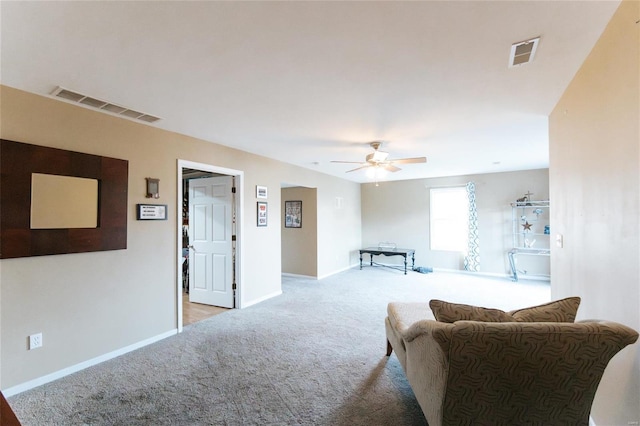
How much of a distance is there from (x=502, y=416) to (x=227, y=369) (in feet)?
7.27

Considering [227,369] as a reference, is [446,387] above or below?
above

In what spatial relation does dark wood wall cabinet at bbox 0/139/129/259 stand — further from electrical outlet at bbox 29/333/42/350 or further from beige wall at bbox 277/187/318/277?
beige wall at bbox 277/187/318/277

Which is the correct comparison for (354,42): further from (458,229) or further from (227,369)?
(458,229)

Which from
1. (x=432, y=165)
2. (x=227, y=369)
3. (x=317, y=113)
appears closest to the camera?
(x=227, y=369)

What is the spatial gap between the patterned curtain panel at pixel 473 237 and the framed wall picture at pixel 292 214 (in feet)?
13.6

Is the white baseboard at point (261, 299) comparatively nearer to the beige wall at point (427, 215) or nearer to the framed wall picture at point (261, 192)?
the framed wall picture at point (261, 192)

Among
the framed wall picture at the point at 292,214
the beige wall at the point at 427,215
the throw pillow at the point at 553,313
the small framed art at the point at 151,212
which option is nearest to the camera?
the throw pillow at the point at 553,313

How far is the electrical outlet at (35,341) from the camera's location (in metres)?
2.41

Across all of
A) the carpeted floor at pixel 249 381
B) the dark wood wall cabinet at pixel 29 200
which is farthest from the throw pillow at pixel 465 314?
the dark wood wall cabinet at pixel 29 200

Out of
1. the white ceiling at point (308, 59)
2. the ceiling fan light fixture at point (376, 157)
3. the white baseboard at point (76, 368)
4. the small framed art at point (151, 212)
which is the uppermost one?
the white ceiling at point (308, 59)

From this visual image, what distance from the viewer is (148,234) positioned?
129 inches

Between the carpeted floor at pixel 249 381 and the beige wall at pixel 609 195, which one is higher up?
the beige wall at pixel 609 195

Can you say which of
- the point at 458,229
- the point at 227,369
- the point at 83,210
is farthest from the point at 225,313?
the point at 458,229

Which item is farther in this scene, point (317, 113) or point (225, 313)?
point (225, 313)
